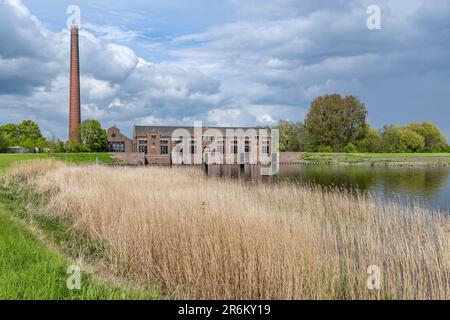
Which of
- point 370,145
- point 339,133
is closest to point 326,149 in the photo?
point 339,133

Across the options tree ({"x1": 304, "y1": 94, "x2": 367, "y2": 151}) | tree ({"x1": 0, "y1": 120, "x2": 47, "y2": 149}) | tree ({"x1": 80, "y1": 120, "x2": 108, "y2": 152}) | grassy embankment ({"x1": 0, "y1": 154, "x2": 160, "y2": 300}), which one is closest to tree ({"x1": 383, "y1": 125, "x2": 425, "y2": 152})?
tree ({"x1": 304, "y1": 94, "x2": 367, "y2": 151})

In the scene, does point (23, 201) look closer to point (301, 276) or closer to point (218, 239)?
point (218, 239)

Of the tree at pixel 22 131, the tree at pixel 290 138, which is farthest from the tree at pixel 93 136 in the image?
the tree at pixel 290 138

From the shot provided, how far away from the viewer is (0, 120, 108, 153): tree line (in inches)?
1950

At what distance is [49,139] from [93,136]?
5673 mm

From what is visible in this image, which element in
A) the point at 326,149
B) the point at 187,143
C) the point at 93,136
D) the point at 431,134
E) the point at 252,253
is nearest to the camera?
the point at 252,253

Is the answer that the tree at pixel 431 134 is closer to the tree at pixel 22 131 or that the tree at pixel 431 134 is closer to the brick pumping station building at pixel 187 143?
the brick pumping station building at pixel 187 143

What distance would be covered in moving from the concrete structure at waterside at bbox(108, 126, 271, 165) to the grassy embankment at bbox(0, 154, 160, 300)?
5022 cm

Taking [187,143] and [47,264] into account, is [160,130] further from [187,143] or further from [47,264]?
[47,264]

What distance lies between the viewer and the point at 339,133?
63.8 metres

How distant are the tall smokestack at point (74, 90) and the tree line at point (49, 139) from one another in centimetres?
130

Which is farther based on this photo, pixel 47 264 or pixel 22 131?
pixel 22 131

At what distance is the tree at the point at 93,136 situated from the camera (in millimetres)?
54181
